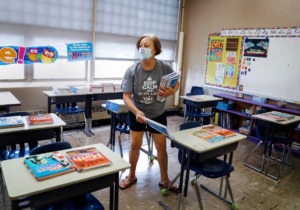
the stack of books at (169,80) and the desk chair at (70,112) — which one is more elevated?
the stack of books at (169,80)

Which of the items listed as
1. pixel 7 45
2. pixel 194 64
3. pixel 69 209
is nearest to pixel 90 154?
pixel 69 209

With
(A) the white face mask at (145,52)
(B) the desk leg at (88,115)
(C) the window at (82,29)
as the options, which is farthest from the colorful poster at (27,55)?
(A) the white face mask at (145,52)

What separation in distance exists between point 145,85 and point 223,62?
3457mm

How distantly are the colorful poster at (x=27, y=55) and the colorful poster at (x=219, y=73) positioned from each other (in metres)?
3.29

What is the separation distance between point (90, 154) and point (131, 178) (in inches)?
48.0

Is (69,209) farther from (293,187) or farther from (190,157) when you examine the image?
(293,187)

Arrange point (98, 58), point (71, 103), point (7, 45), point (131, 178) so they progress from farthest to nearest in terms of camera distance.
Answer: point (98, 58), point (71, 103), point (7, 45), point (131, 178)

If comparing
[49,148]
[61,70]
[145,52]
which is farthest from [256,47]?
[49,148]

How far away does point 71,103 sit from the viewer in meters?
4.60

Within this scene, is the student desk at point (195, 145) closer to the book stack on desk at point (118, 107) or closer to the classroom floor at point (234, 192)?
the classroom floor at point (234, 192)

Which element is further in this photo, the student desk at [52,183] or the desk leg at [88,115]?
the desk leg at [88,115]

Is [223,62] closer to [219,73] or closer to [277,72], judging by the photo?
[219,73]

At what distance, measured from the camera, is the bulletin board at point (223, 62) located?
17.2 feet

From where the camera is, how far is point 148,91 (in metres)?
2.54
